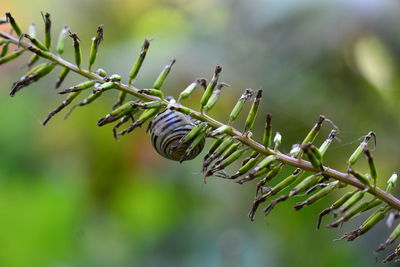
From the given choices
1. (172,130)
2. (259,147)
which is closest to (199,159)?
(172,130)

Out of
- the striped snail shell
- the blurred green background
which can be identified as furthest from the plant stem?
the blurred green background

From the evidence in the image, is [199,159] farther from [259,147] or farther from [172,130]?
[259,147]

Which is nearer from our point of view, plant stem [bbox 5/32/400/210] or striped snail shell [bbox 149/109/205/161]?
plant stem [bbox 5/32/400/210]

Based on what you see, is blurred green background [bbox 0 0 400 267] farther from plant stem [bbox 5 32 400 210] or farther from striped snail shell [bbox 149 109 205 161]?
plant stem [bbox 5 32 400 210]

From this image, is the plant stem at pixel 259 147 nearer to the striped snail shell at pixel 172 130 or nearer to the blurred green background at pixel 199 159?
the striped snail shell at pixel 172 130

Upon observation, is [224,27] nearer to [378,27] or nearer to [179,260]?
[378,27]

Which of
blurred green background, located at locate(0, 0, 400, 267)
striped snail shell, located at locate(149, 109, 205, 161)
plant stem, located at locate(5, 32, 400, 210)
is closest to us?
plant stem, located at locate(5, 32, 400, 210)

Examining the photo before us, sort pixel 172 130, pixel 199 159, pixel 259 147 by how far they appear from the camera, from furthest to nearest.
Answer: pixel 199 159, pixel 172 130, pixel 259 147

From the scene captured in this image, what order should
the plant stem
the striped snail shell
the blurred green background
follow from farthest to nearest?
the blurred green background, the striped snail shell, the plant stem

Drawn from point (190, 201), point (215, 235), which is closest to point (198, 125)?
point (215, 235)
